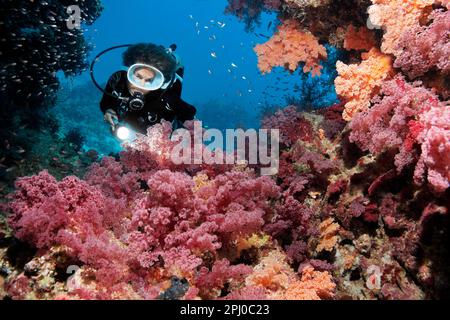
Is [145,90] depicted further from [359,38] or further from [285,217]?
[359,38]

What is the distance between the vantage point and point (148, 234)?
9.50 ft

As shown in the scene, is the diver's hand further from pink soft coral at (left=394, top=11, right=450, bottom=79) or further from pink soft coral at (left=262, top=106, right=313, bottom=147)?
pink soft coral at (left=394, top=11, right=450, bottom=79)

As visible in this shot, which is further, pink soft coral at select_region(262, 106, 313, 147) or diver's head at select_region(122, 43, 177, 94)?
pink soft coral at select_region(262, 106, 313, 147)

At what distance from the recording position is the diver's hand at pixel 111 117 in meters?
4.90

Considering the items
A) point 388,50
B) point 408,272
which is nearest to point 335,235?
point 408,272

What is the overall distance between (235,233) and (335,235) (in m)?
1.12

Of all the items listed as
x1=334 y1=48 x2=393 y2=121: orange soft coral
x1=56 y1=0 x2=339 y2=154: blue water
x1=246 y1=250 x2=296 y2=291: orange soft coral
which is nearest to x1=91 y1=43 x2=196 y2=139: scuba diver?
x1=334 y1=48 x2=393 y2=121: orange soft coral

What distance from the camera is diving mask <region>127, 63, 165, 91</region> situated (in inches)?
178

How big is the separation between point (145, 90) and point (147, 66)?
340 millimetres

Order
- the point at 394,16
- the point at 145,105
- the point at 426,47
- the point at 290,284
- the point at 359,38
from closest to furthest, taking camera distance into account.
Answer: the point at 290,284
the point at 426,47
the point at 394,16
the point at 145,105
the point at 359,38

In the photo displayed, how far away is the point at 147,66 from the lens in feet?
14.9

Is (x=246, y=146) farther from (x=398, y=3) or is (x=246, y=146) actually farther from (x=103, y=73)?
(x=103, y=73)

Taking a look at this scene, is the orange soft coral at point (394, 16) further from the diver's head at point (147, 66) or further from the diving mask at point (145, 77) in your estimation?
the diving mask at point (145, 77)

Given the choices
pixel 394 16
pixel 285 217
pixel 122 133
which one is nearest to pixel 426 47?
pixel 394 16
